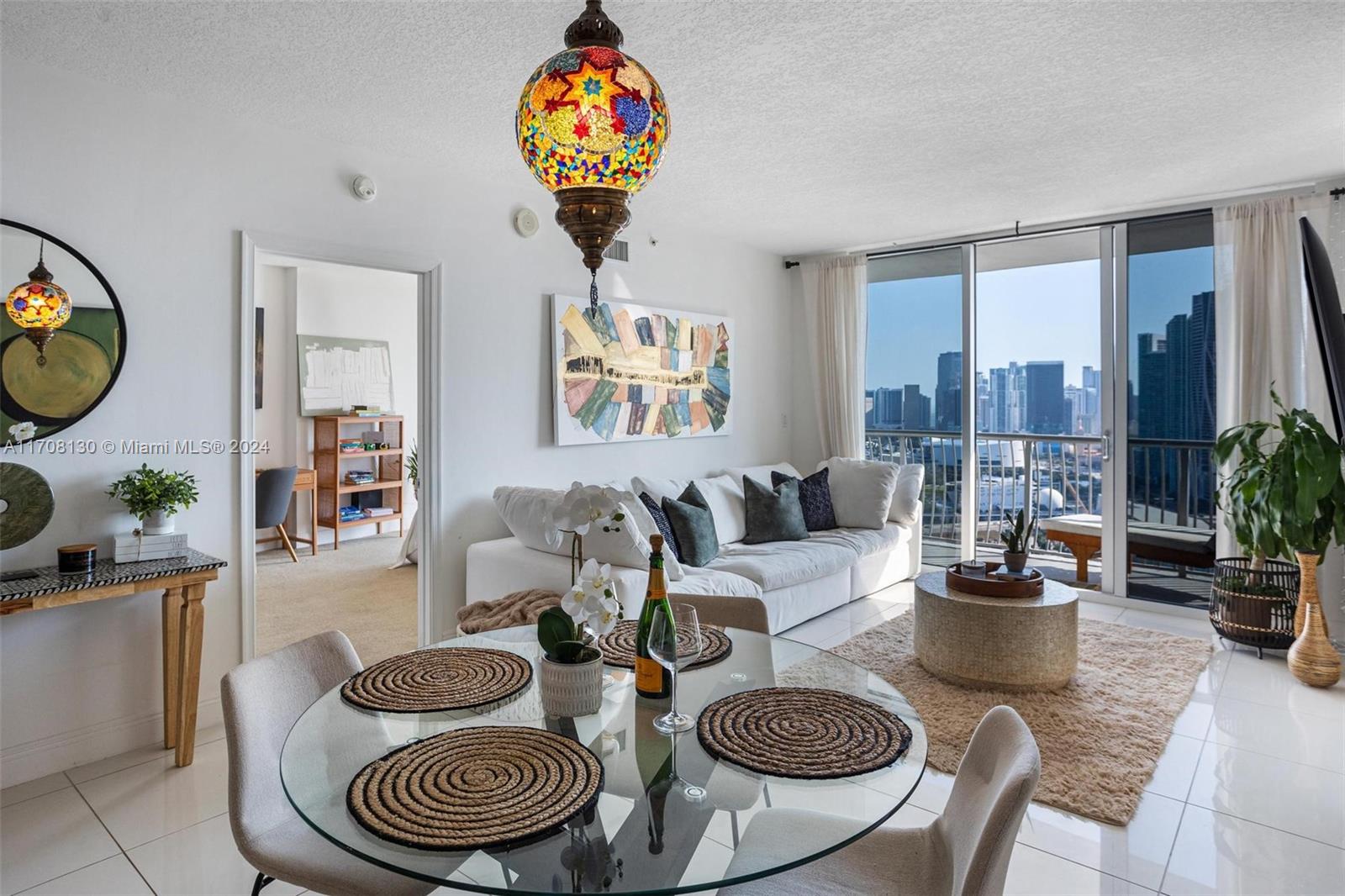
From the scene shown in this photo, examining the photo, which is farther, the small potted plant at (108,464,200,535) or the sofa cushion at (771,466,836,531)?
the sofa cushion at (771,466,836,531)

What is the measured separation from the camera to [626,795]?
1.21 meters

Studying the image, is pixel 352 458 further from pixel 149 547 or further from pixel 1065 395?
pixel 1065 395

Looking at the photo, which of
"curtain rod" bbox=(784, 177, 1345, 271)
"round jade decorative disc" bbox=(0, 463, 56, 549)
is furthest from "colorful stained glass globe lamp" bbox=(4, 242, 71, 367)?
"curtain rod" bbox=(784, 177, 1345, 271)

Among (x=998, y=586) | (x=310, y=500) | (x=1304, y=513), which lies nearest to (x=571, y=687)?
(x=998, y=586)

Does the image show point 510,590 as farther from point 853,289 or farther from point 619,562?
point 853,289

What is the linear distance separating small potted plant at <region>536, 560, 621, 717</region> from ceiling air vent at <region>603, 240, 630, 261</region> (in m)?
3.43

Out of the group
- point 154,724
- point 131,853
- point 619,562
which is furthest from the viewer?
point 619,562

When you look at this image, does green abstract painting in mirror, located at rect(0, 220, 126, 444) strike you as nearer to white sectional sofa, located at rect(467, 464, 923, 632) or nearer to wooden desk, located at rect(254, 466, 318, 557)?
white sectional sofa, located at rect(467, 464, 923, 632)

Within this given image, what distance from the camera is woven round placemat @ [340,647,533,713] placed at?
1.52 metres

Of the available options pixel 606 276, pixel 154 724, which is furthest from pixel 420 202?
pixel 154 724

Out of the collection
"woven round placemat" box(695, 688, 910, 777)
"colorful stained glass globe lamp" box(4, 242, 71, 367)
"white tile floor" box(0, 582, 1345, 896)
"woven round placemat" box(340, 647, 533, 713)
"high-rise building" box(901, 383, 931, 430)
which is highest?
"colorful stained glass globe lamp" box(4, 242, 71, 367)

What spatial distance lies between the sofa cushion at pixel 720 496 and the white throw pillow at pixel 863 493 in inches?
31.3

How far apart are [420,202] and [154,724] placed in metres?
2.56

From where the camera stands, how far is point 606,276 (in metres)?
4.61
